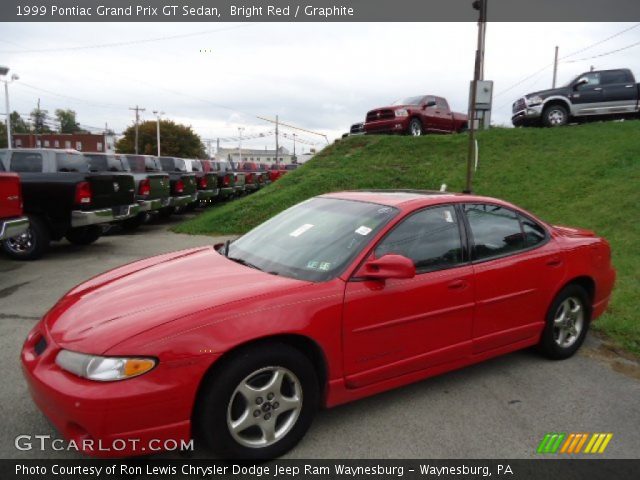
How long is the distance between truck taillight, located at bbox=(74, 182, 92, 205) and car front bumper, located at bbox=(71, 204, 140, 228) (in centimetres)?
16

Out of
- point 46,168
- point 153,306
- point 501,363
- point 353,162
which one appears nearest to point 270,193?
point 353,162

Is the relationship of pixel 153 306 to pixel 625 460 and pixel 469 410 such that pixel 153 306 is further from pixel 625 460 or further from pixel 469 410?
pixel 625 460

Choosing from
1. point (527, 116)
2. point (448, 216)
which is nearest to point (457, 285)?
point (448, 216)

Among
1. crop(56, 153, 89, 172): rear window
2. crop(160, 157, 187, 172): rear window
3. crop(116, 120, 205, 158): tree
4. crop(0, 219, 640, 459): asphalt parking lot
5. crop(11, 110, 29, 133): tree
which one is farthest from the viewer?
crop(11, 110, 29, 133): tree

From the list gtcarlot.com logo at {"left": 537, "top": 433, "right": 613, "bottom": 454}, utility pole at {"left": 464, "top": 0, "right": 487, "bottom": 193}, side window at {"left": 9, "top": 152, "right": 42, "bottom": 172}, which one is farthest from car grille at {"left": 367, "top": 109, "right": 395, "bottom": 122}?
gtcarlot.com logo at {"left": 537, "top": 433, "right": 613, "bottom": 454}

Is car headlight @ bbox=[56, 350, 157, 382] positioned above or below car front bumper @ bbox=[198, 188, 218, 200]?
below

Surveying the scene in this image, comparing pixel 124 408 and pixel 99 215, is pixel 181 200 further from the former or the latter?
pixel 124 408

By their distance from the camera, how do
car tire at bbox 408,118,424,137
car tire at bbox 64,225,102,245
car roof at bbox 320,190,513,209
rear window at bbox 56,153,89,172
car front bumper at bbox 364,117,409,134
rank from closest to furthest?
car roof at bbox 320,190,513,209 < rear window at bbox 56,153,89,172 < car tire at bbox 64,225,102,245 < car front bumper at bbox 364,117,409,134 < car tire at bbox 408,118,424,137

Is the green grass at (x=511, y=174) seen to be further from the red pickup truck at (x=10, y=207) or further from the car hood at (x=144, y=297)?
the car hood at (x=144, y=297)

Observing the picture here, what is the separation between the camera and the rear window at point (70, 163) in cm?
872

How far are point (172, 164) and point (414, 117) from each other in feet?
27.2

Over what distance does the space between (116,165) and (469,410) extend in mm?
11033

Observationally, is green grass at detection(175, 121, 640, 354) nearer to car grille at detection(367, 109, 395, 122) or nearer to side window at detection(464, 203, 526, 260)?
car grille at detection(367, 109, 395, 122)

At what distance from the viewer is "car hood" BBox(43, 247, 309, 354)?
2.42 meters
